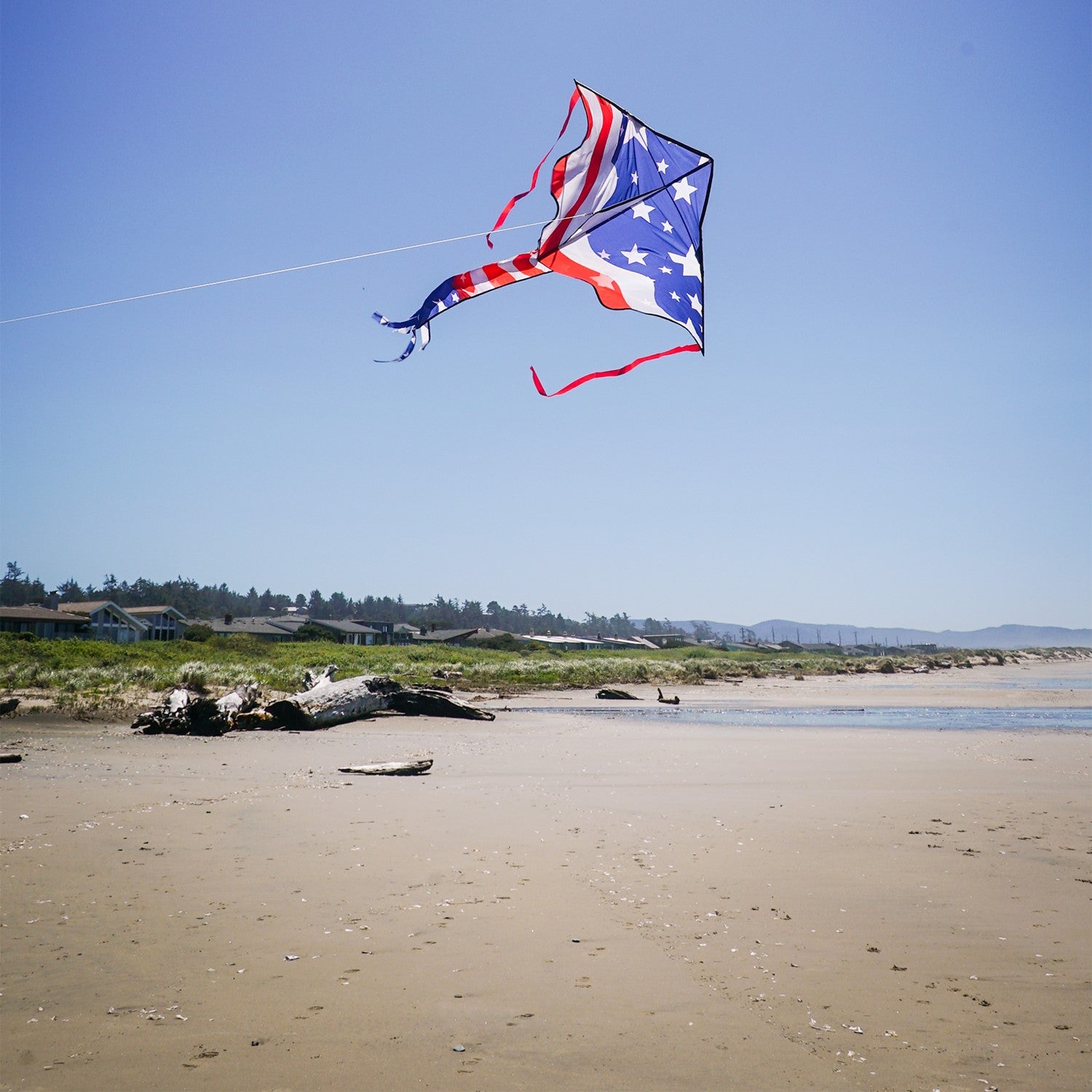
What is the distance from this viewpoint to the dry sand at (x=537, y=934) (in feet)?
11.2

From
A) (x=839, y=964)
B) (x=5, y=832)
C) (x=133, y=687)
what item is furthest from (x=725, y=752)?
(x=133, y=687)

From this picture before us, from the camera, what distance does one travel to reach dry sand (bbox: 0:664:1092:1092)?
3.43 m

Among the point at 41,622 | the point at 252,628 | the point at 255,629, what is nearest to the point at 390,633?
the point at 252,628

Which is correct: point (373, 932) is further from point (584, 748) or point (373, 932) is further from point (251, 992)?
point (584, 748)

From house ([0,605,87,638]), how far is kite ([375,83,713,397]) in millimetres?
69939

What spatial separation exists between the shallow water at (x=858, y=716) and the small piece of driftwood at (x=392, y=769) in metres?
10.7

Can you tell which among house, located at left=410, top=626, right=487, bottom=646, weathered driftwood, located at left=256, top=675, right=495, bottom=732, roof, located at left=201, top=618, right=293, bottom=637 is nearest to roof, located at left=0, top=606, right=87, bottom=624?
roof, located at left=201, top=618, right=293, bottom=637

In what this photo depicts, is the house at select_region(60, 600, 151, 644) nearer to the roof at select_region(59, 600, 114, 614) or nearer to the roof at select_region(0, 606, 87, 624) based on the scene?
the roof at select_region(59, 600, 114, 614)

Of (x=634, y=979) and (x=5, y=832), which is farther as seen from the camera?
(x=5, y=832)

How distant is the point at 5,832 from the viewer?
6719mm

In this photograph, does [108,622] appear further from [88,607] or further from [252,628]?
[252,628]

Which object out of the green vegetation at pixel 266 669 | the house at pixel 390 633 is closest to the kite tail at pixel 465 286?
the green vegetation at pixel 266 669

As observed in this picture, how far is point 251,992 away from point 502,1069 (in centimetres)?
145

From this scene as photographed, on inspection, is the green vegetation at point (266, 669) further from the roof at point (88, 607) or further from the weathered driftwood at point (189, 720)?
the roof at point (88, 607)
